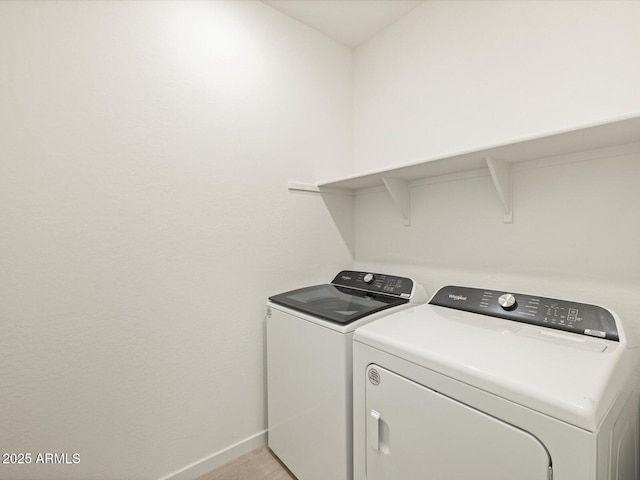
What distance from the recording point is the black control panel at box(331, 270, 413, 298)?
159cm

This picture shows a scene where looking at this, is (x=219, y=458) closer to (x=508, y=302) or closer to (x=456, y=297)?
(x=456, y=297)

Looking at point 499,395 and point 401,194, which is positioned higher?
point 401,194

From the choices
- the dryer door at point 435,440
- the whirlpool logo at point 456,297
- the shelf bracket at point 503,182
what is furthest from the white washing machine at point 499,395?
the shelf bracket at point 503,182

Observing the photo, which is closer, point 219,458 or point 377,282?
point 219,458

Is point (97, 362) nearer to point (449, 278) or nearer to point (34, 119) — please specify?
point (34, 119)

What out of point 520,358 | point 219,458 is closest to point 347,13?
point 520,358

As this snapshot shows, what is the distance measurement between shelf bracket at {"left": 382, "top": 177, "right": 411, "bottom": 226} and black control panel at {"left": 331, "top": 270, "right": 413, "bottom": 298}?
407 millimetres

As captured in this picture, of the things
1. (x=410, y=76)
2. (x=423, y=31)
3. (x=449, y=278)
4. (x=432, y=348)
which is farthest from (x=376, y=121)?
(x=432, y=348)

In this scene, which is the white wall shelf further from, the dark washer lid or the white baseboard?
the white baseboard

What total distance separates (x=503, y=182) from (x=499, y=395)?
3.31 ft

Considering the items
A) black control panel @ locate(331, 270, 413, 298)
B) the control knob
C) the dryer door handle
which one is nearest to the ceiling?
black control panel @ locate(331, 270, 413, 298)

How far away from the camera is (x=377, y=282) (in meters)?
1.75

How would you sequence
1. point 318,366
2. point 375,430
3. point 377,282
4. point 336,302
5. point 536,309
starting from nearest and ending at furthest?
point 375,430 → point 536,309 → point 318,366 → point 336,302 → point 377,282

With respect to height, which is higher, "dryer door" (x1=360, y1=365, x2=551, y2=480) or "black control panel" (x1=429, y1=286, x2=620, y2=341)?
"black control panel" (x1=429, y1=286, x2=620, y2=341)
